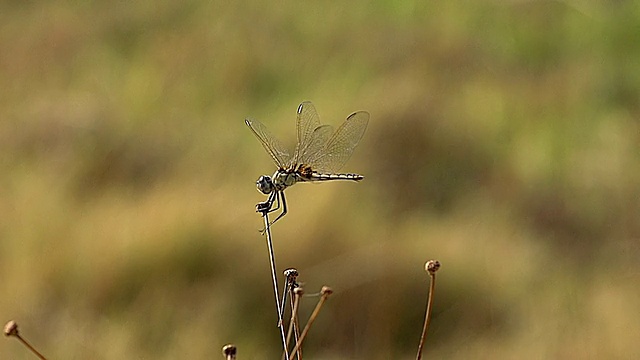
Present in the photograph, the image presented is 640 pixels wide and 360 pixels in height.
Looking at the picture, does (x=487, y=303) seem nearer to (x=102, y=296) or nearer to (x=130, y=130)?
(x=102, y=296)

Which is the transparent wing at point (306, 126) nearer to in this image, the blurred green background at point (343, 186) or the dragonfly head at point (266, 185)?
the dragonfly head at point (266, 185)

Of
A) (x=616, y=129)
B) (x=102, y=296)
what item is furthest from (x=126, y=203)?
(x=616, y=129)

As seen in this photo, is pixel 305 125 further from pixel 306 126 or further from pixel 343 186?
pixel 343 186

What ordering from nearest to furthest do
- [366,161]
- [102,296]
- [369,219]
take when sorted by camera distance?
[102,296] < [369,219] < [366,161]

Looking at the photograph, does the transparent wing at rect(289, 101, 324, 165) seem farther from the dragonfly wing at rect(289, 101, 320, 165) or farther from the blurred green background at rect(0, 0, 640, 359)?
the blurred green background at rect(0, 0, 640, 359)

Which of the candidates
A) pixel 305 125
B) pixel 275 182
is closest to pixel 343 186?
pixel 305 125

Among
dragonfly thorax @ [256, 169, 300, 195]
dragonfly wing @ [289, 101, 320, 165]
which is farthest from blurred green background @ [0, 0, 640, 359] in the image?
dragonfly thorax @ [256, 169, 300, 195]
